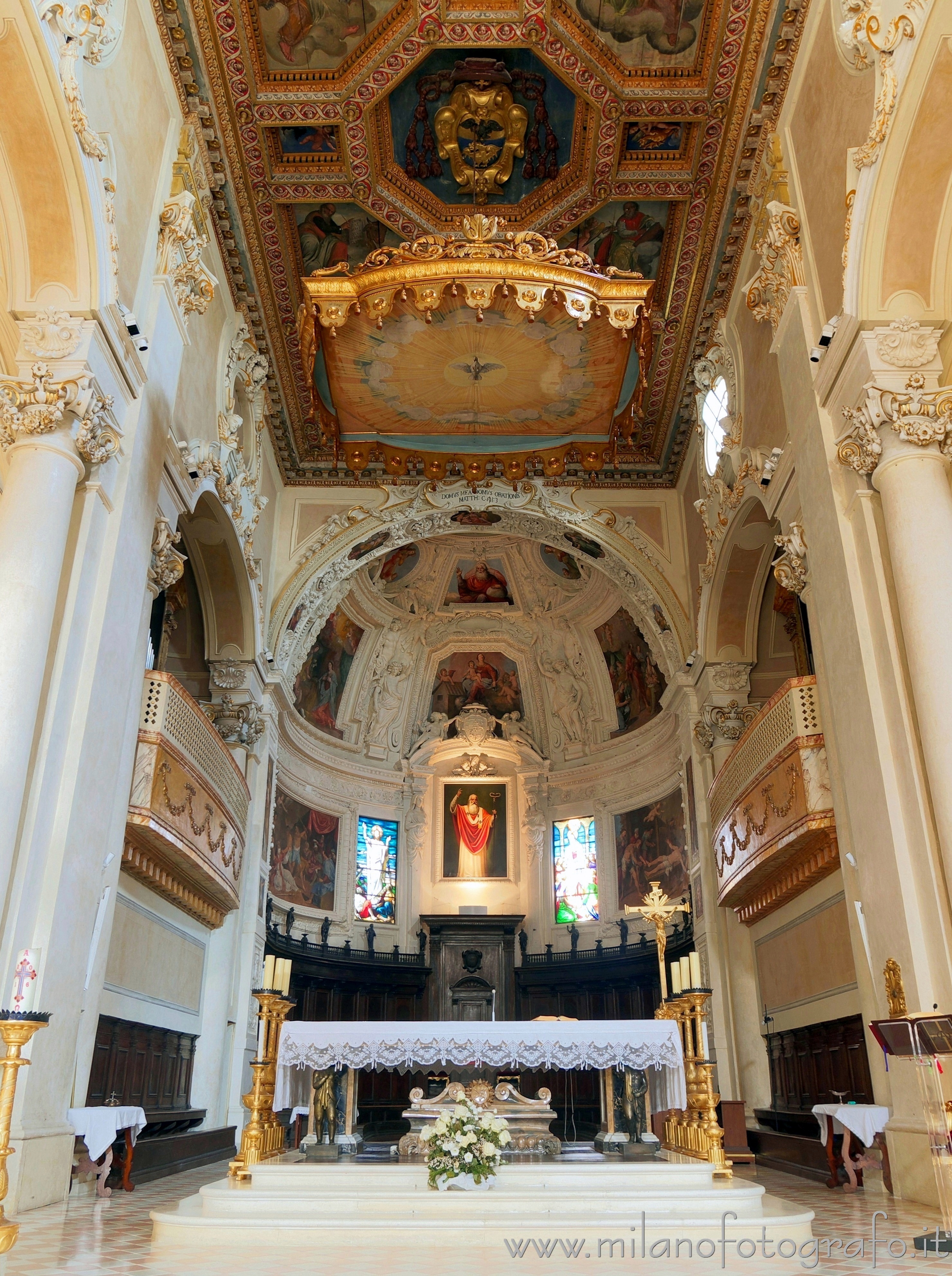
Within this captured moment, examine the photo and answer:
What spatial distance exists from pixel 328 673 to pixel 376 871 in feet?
13.5

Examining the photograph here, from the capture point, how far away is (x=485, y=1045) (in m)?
8.20

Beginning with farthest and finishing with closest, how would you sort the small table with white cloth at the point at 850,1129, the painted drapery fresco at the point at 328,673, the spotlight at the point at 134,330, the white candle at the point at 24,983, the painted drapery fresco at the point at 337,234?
the painted drapery fresco at the point at 328,673
the painted drapery fresco at the point at 337,234
the spotlight at the point at 134,330
the small table with white cloth at the point at 850,1129
the white candle at the point at 24,983

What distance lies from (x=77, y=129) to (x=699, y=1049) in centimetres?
839

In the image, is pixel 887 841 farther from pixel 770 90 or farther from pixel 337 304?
pixel 770 90

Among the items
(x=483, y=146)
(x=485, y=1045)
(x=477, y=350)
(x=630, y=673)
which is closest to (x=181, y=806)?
(x=485, y=1045)

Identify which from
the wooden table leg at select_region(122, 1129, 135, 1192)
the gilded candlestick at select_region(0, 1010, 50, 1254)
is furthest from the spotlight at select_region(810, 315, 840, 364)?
the wooden table leg at select_region(122, 1129, 135, 1192)

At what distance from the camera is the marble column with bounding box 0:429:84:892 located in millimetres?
6656

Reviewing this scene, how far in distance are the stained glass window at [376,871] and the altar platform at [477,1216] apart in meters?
12.8

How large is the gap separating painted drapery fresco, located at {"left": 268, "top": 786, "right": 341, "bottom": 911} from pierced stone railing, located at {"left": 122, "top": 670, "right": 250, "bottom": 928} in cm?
472

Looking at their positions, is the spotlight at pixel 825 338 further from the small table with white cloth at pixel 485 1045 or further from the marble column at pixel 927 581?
the small table with white cloth at pixel 485 1045

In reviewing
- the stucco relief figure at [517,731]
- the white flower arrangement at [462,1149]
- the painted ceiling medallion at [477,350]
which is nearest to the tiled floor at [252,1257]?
the white flower arrangement at [462,1149]

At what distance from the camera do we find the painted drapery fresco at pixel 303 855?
58.0ft

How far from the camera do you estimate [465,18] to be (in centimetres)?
1061

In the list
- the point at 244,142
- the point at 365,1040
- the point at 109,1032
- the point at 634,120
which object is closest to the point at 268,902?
the point at 109,1032
